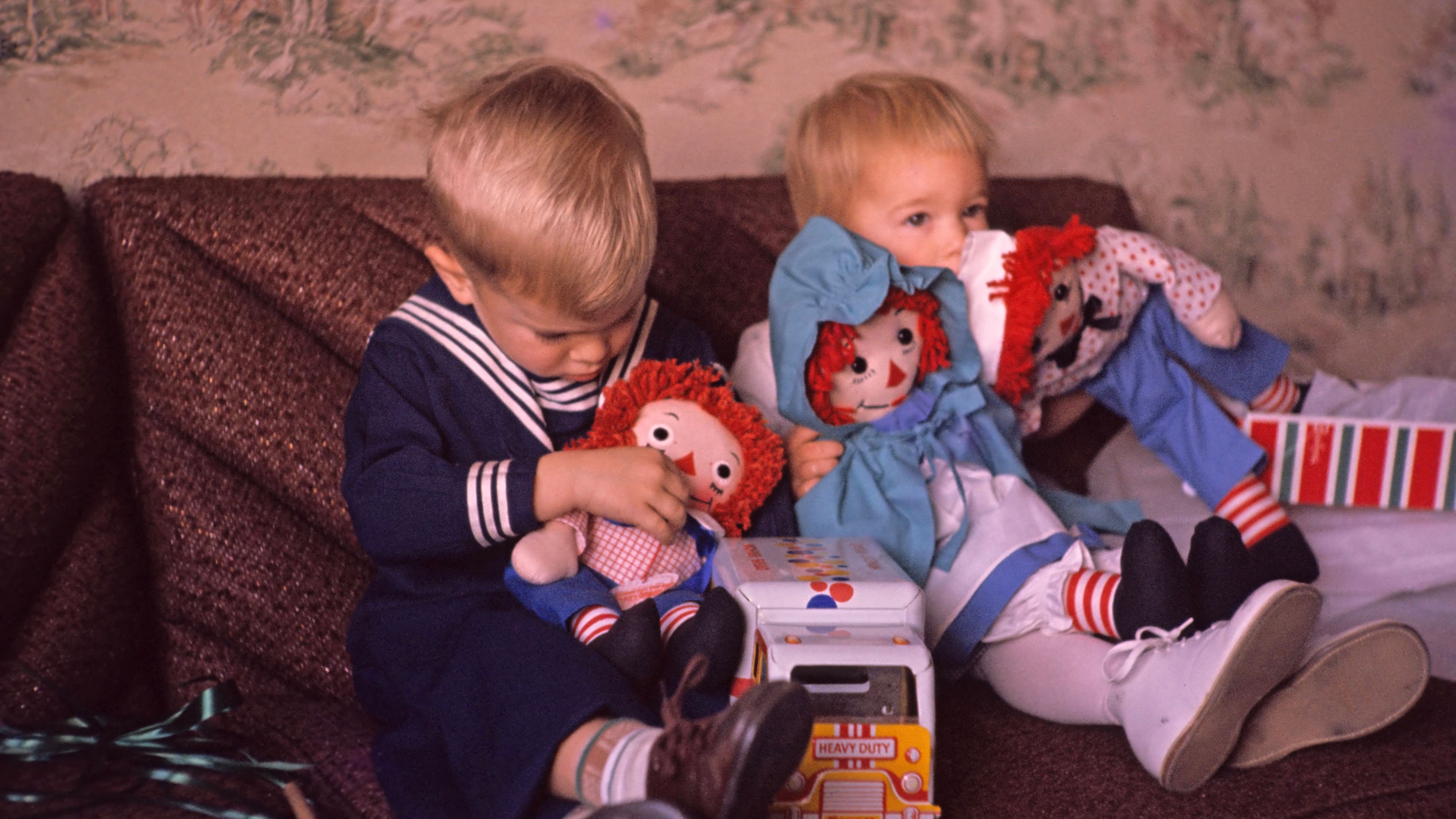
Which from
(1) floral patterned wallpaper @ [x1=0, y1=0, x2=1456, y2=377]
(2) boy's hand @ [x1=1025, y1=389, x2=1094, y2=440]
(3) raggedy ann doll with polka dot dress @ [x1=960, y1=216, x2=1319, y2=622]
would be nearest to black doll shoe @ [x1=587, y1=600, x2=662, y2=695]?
(3) raggedy ann doll with polka dot dress @ [x1=960, y1=216, x2=1319, y2=622]

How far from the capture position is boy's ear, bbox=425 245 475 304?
45.1 inches

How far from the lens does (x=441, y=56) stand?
1.54 meters

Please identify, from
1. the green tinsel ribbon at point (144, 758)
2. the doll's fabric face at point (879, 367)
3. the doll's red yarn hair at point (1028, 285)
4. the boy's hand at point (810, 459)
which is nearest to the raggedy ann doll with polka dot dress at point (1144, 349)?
the doll's red yarn hair at point (1028, 285)

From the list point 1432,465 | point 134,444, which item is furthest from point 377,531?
point 1432,465

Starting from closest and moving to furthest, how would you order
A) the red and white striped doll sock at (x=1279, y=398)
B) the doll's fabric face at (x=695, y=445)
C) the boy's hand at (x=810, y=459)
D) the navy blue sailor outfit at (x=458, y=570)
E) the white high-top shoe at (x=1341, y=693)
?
the navy blue sailor outfit at (x=458, y=570)
the white high-top shoe at (x=1341, y=693)
the doll's fabric face at (x=695, y=445)
the boy's hand at (x=810, y=459)
the red and white striped doll sock at (x=1279, y=398)

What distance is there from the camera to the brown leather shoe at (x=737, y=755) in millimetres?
763

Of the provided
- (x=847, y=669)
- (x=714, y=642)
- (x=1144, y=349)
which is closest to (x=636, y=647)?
(x=714, y=642)

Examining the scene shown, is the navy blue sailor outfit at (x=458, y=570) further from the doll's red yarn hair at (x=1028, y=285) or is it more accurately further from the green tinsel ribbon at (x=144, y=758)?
the doll's red yarn hair at (x=1028, y=285)

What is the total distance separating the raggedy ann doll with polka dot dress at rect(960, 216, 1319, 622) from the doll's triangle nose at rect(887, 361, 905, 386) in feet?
0.42

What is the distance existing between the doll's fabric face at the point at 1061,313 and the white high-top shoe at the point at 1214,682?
0.47 meters

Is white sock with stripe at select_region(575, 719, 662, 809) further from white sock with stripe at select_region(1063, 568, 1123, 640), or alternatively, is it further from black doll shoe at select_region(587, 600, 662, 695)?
white sock with stripe at select_region(1063, 568, 1123, 640)

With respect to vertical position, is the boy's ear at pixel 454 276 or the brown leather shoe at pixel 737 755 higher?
the boy's ear at pixel 454 276

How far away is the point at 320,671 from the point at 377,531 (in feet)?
0.80

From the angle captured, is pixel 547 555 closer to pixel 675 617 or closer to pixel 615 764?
pixel 675 617
